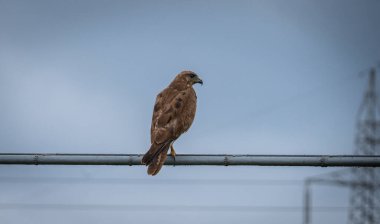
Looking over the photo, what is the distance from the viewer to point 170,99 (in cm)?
1002

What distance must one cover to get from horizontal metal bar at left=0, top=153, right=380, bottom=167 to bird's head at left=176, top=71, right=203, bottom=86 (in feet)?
16.7

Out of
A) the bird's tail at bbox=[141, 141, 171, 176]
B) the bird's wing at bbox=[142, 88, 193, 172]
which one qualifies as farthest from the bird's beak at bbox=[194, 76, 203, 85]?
the bird's tail at bbox=[141, 141, 171, 176]

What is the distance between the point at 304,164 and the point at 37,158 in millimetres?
2149

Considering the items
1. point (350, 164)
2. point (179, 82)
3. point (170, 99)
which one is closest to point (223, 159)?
point (350, 164)

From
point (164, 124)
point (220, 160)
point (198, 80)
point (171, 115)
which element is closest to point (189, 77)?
point (198, 80)

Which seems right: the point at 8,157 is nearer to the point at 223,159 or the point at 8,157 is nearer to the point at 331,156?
the point at 223,159

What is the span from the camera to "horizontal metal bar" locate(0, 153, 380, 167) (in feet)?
18.5

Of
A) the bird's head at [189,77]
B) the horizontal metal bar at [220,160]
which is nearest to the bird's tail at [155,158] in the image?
the horizontal metal bar at [220,160]

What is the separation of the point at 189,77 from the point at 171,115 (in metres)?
1.68

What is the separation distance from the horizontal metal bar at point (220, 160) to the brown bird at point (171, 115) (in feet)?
5.04

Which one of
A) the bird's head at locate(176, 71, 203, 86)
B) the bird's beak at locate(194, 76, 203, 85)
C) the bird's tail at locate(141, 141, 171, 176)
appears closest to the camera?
the bird's tail at locate(141, 141, 171, 176)

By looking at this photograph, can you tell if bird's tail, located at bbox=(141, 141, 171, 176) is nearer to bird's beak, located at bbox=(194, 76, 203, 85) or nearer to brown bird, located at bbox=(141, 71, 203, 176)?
brown bird, located at bbox=(141, 71, 203, 176)

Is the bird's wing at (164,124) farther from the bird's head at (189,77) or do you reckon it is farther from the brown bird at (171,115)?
the bird's head at (189,77)

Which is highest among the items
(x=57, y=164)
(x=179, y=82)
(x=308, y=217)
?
(x=308, y=217)
